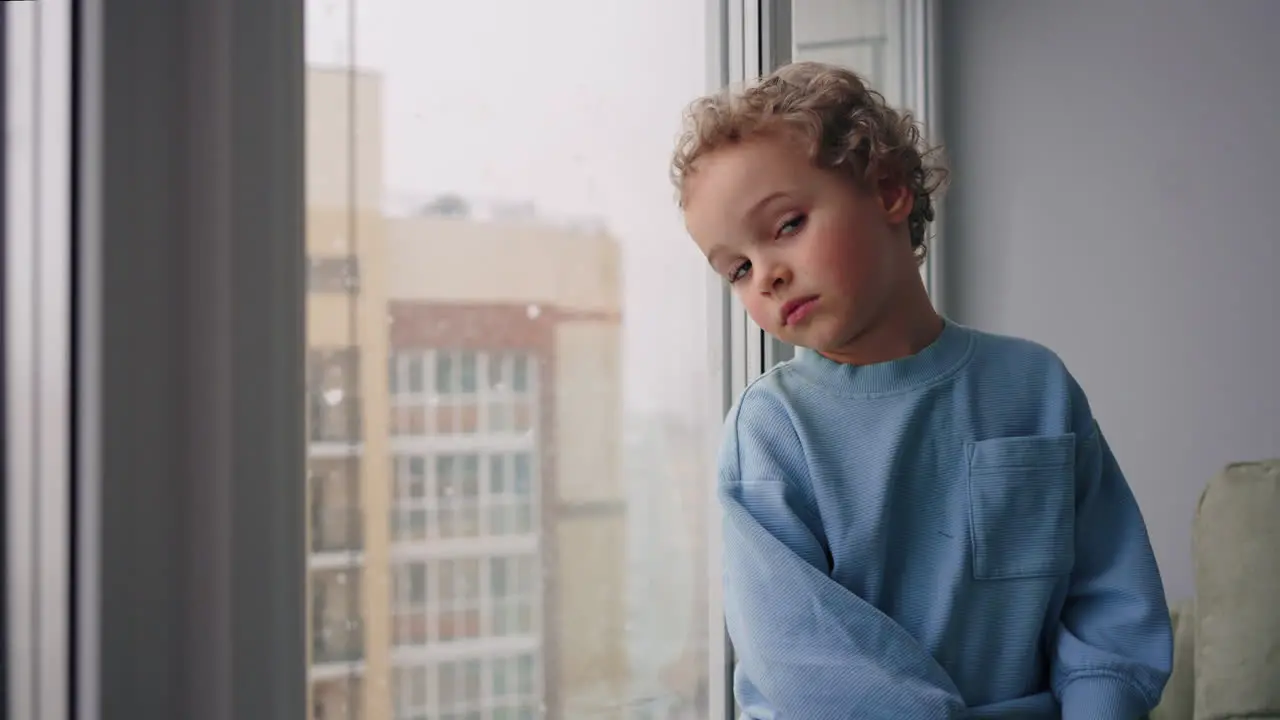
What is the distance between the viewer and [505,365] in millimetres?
1236

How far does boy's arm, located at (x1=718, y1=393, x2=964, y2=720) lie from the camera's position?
888 mm

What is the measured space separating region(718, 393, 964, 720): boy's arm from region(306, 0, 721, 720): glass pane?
1.11ft

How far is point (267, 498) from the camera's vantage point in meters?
0.80

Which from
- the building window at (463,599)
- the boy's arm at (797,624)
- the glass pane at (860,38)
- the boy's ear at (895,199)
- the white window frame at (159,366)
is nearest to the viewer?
the white window frame at (159,366)

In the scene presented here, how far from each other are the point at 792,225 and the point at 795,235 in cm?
1

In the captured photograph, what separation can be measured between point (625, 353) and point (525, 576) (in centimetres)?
32

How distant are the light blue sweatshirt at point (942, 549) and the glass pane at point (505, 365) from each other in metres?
0.33

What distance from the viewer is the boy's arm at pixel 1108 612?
3.05ft

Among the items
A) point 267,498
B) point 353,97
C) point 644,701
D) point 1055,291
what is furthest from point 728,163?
point 1055,291

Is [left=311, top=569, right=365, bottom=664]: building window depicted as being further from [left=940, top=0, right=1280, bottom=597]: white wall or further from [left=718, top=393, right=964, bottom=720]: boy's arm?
[left=940, top=0, right=1280, bottom=597]: white wall

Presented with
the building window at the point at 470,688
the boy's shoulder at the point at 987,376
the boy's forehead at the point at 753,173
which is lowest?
the building window at the point at 470,688

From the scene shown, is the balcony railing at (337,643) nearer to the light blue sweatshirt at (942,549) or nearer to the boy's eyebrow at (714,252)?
the light blue sweatshirt at (942,549)

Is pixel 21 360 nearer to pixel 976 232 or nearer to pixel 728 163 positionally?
pixel 728 163

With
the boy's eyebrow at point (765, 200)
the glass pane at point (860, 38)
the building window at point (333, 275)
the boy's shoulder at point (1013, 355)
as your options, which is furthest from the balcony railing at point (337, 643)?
the glass pane at point (860, 38)
